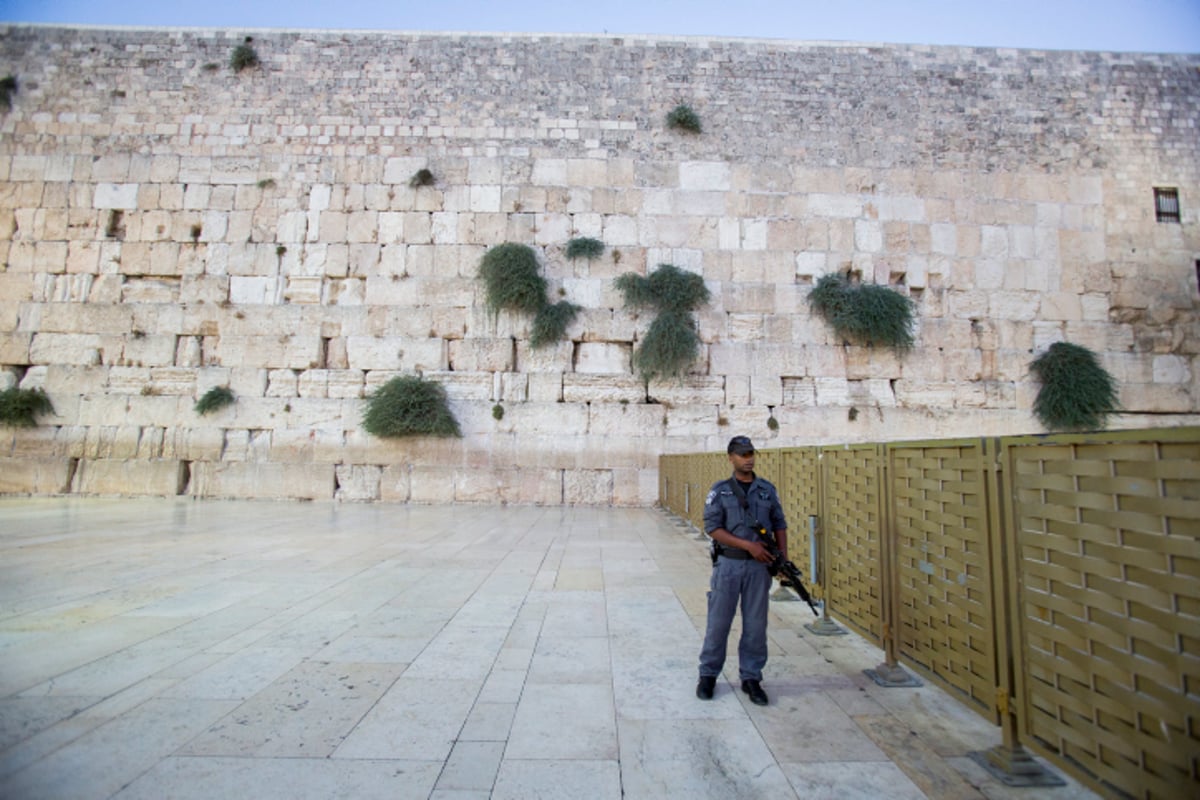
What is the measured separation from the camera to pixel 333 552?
20.2 feet

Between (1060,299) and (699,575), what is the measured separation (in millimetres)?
10873

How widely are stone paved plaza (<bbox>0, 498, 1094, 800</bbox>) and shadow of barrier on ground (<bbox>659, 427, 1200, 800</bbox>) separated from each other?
267 millimetres

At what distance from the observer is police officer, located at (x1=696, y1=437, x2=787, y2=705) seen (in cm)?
273

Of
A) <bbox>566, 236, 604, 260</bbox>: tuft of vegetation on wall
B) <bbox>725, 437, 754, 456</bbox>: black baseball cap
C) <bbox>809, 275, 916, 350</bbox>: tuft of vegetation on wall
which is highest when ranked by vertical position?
<bbox>566, 236, 604, 260</bbox>: tuft of vegetation on wall

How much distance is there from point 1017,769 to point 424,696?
2286 mm

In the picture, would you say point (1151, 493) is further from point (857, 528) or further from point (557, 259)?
point (557, 259)

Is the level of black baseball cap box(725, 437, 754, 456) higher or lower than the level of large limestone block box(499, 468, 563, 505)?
higher

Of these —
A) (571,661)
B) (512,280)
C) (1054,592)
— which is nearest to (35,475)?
(512,280)

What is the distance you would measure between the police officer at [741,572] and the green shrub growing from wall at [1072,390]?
1105 centimetres

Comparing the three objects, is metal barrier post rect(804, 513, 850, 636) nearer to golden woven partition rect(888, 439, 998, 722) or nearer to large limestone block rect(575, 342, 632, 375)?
golden woven partition rect(888, 439, 998, 722)

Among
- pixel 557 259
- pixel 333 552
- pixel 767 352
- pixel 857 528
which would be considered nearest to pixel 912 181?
pixel 767 352

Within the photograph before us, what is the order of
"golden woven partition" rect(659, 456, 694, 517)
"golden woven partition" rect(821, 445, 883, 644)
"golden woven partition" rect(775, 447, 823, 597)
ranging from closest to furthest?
"golden woven partition" rect(821, 445, 883, 644) < "golden woven partition" rect(775, 447, 823, 597) < "golden woven partition" rect(659, 456, 694, 517)

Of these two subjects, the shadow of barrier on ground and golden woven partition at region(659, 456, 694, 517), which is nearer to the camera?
the shadow of barrier on ground

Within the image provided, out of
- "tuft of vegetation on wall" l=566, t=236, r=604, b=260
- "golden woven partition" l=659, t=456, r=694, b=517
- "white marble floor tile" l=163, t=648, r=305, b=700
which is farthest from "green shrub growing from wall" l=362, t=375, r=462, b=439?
"white marble floor tile" l=163, t=648, r=305, b=700
